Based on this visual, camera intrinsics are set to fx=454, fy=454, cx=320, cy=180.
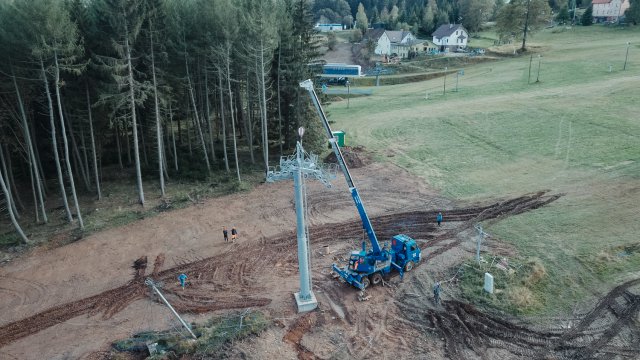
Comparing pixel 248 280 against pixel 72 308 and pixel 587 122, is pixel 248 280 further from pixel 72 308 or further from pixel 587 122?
pixel 587 122

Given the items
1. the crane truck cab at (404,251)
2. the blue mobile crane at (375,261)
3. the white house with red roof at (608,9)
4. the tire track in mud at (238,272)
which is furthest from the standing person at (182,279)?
the white house with red roof at (608,9)

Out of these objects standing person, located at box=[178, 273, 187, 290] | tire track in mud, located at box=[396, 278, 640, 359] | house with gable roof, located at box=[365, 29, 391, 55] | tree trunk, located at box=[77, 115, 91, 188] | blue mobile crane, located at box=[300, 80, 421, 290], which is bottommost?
tire track in mud, located at box=[396, 278, 640, 359]

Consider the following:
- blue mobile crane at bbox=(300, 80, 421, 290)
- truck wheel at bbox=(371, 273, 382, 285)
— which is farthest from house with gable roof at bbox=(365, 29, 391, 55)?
truck wheel at bbox=(371, 273, 382, 285)

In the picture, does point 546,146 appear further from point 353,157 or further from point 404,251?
point 404,251

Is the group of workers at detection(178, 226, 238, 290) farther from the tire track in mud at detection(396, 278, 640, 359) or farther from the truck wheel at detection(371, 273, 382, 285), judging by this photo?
the tire track in mud at detection(396, 278, 640, 359)

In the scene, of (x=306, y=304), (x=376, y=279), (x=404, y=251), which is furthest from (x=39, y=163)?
(x=404, y=251)

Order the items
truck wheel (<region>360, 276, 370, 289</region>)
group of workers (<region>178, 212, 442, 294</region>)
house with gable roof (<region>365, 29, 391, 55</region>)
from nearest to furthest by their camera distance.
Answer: group of workers (<region>178, 212, 442, 294</region>), truck wheel (<region>360, 276, 370, 289</region>), house with gable roof (<region>365, 29, 391, 55</region>)

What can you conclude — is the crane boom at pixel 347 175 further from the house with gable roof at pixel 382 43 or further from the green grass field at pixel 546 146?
the house with gable roof at pixel 382 43

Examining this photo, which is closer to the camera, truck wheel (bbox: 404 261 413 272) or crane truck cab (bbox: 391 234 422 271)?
crane truck cab (bbox: 391 234 422 271)
